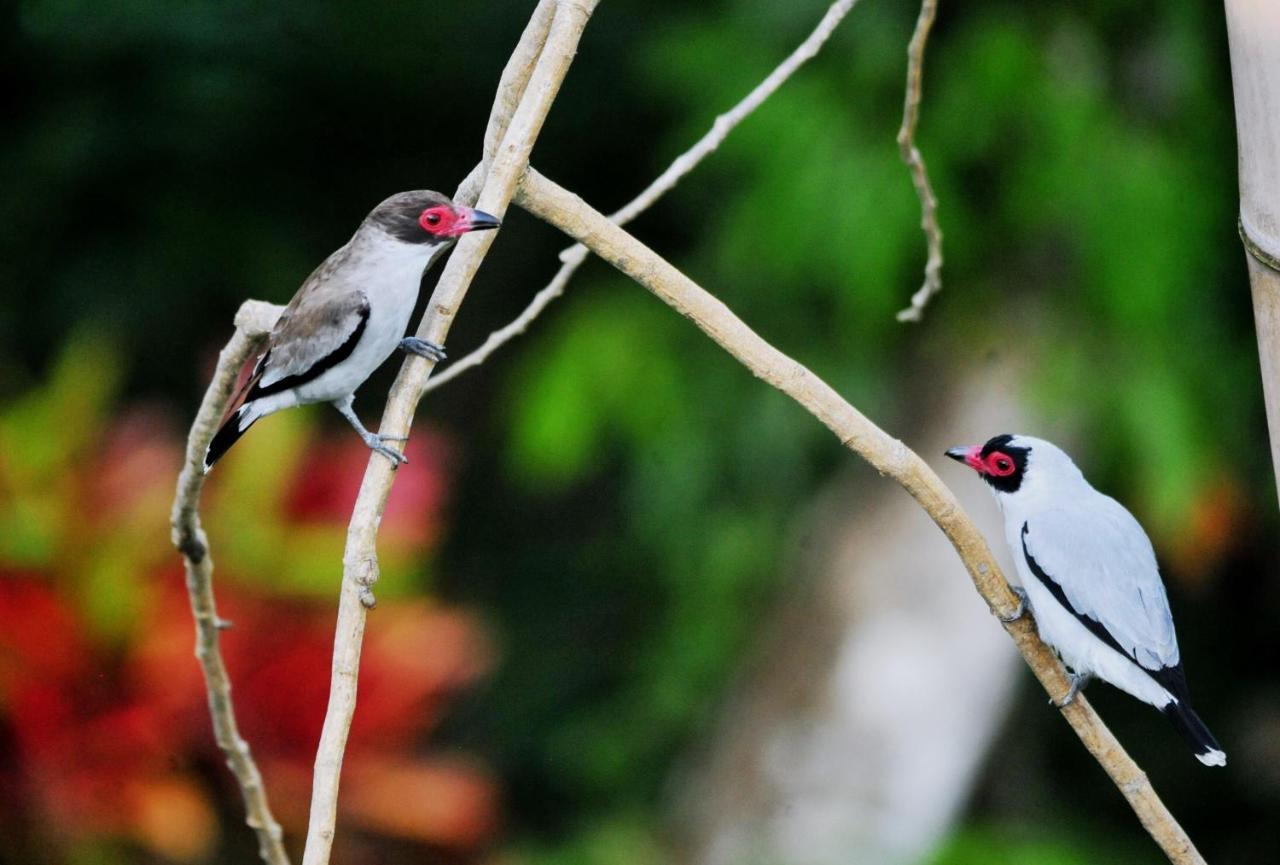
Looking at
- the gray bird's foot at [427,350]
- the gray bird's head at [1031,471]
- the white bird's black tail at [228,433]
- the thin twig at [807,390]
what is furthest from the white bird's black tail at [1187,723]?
the white bird's black tail at [228,433]

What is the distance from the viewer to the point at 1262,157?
1.07m

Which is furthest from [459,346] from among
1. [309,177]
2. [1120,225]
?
[1120,225]

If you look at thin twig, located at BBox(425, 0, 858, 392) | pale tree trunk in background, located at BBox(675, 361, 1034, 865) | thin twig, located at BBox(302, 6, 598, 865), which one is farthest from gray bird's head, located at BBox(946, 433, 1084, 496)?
pale tree trunk in background, located at BBox(675, 361, 1034, 865)

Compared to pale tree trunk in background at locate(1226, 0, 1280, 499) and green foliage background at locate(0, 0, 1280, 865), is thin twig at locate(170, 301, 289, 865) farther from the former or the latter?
green foliage background at locate(0, 0, 1280, 865)

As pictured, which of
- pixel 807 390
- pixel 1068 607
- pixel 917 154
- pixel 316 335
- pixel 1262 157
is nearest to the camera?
pixel 1262 157

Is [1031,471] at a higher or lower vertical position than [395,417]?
lower

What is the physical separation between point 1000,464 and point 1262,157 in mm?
839

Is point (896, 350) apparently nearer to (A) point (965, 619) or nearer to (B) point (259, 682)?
(A) point (965, 619)

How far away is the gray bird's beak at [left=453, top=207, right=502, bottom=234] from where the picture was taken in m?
1.31

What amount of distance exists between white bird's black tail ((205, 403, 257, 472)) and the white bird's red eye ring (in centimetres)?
91

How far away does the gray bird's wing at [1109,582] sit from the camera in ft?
6.22

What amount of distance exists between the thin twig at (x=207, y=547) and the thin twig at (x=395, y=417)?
0.32 m

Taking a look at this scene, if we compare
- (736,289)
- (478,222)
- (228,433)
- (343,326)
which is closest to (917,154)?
(478,222)

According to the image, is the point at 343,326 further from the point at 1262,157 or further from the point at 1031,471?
Answer: the point at 1262,157
